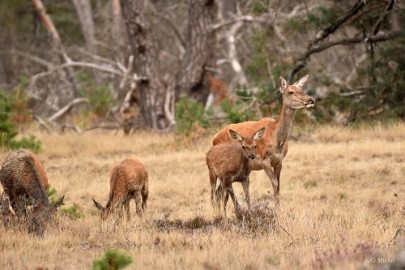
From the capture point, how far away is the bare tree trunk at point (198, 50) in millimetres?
25516

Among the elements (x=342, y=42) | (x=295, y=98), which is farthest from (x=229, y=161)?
(x=342, y=42)

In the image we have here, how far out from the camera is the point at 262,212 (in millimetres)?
11391

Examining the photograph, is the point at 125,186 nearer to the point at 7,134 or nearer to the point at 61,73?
the point at 7,134

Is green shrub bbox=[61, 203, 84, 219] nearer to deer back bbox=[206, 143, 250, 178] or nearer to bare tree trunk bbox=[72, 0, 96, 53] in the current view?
deer back bbox=[206, 143, 250, 178]

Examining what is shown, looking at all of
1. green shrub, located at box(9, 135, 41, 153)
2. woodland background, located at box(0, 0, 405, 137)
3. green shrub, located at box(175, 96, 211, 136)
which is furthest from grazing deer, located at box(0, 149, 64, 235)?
green shrub, located at box(175, 96, 211, 136)

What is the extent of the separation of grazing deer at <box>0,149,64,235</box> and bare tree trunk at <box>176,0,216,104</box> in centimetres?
1478

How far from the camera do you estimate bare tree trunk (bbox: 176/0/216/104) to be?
83.7 feet

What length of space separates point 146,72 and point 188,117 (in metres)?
5.07

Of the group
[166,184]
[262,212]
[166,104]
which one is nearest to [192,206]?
[166,184]

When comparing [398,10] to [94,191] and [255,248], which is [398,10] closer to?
[94,191]

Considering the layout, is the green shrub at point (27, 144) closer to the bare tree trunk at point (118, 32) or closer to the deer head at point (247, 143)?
the deer head at point (247, 143)

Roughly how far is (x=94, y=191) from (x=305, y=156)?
4.80 m

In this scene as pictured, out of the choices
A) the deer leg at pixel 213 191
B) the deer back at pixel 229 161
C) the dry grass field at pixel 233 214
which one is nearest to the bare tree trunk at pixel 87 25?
the dry grass field at pixel 233 214

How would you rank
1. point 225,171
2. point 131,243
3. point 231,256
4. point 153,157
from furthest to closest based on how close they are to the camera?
point 153,157
point 225,171
point 131,243
point 231,256
